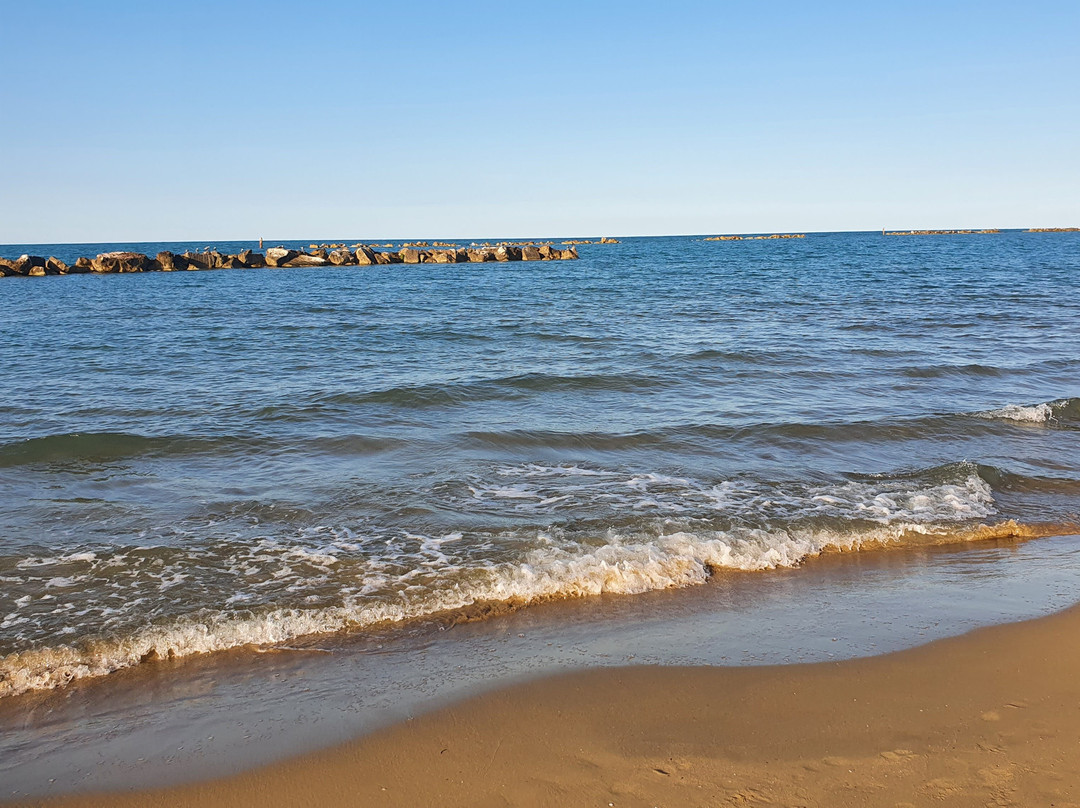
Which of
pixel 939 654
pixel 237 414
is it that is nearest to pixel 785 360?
pixel 237 414

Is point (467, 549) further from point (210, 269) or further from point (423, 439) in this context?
point (210, 269)

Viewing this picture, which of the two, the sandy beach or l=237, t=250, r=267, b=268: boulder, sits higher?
l=237, t=250, r=267, b=268: boulder

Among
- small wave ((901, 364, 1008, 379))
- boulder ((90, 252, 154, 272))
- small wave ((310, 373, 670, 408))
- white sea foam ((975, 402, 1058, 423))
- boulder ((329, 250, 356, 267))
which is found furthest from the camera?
boulder ((329, 250, 356, 267))

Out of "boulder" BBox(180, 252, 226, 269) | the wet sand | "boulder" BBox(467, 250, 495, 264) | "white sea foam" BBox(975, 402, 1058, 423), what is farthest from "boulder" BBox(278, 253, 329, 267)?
the wet sand

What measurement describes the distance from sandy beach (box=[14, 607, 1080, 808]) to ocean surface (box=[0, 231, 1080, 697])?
141 cm

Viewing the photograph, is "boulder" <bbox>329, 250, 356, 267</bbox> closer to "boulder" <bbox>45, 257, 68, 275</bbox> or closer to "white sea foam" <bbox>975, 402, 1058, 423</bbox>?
"boulder" <bbox>45, 257, 68, 275</bbox>

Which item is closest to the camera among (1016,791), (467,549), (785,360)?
(1016,791)

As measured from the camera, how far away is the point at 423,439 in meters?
9.95

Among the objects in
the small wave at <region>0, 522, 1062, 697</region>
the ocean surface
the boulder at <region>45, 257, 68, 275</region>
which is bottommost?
the small wave at <region>0, 522, 1062, 697</region>

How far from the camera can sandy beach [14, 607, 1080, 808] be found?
3.38 m

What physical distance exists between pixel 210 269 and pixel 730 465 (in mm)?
57143

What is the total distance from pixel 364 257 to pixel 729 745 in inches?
2495

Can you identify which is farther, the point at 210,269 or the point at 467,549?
the point at 210,269

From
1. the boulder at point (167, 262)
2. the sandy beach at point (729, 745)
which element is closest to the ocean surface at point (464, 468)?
the sandy beach at point (729, 745)
